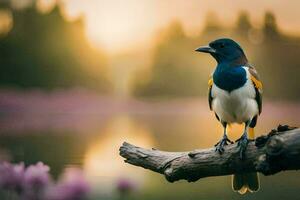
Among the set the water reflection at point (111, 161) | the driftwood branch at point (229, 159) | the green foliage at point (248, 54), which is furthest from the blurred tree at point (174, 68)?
the driftwood branch at point (229, 159)

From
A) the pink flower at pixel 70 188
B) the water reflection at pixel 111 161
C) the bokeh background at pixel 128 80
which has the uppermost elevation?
the bokeh background at pixel 128 80

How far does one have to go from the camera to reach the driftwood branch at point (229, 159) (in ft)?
4.28

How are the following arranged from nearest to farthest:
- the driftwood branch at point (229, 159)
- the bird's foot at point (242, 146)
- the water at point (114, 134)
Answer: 1. the driftwood branch at point (229, 159)
2. the bird's foot at point (242, 146)
3. the water at point (114, 134)

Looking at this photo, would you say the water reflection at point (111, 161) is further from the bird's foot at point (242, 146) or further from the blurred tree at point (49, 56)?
the bird's foot at point (242, 146)

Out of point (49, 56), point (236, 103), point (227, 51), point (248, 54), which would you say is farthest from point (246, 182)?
point (49, 56)

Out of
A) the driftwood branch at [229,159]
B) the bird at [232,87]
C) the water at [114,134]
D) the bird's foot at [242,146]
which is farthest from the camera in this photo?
the water at [114,134]

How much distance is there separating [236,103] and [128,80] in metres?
0.56

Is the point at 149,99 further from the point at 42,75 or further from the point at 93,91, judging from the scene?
the point at 42,75

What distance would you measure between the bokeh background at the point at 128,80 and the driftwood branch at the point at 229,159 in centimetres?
43

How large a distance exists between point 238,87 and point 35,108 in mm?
775

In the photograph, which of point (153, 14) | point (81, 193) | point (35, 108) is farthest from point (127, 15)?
point (81, 193)

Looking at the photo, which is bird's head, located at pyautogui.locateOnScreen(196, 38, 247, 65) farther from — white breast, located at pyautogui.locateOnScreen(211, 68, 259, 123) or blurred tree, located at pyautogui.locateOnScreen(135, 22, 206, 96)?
blurred tree, located at pyautogui.locateOnScreen(135, 22, 206, 96)

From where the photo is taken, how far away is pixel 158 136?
78.0 inches

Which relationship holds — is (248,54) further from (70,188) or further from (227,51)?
(70,188)
